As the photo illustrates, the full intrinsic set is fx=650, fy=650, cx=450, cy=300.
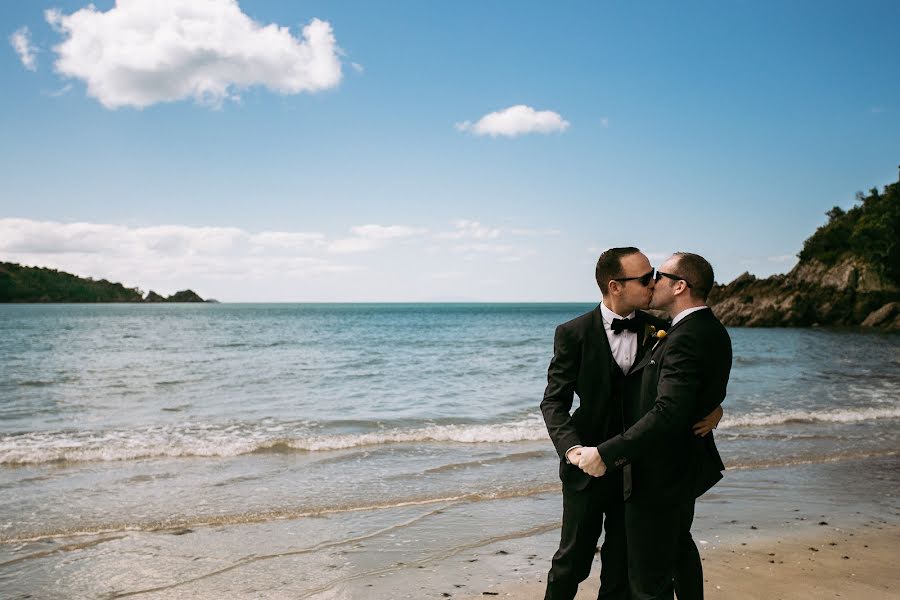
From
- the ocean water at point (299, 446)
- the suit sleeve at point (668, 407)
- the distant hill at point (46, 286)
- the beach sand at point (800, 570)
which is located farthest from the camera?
the distant hill at point (46, 286)

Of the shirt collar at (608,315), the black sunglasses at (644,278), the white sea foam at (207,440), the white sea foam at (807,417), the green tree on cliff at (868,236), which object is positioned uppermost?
the green tree on cliff at (868,236)

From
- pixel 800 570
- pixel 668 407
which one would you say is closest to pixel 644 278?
pixel 668 407

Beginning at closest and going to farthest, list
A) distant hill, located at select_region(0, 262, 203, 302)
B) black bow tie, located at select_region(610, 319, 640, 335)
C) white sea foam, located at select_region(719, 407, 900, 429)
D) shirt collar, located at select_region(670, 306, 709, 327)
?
shirt collar, located at select_region(670, 306, 709, 327) < black bow tie, located at select_region(610, 319, 640, 335) < white sea foam, located at select_region(719, 407, 900, 429) < distant hill, located at select_region(0, 262, 203, 302)

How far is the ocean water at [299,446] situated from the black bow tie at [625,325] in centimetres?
315

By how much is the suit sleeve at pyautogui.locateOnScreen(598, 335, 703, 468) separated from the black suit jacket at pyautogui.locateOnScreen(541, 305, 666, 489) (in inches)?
12.3

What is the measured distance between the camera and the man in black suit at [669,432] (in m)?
2.86

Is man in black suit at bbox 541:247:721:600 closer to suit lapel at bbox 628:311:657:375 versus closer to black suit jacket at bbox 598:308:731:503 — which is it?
suit lapel at bbox 628:311:657:375

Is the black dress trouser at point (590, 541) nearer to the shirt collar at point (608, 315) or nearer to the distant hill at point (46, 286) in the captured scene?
the shirt collar at point (608, 315)

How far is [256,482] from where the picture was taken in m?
8.37

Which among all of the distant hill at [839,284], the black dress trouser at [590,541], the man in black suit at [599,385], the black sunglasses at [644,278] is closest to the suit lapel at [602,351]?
the man in black suit at [599,385]

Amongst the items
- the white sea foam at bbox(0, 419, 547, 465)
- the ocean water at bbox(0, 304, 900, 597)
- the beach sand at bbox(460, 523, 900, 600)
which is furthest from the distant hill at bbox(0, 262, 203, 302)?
the beach sand at bbox(460, 523, 900, 600)

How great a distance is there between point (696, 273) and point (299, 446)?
345 inches

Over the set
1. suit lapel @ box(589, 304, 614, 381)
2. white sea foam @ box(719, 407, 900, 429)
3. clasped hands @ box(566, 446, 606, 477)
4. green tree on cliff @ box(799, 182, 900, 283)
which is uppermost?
green tree on cliff @ box(799, 182, 900, 283)

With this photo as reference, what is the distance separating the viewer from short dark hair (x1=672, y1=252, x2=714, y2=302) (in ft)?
9.95
